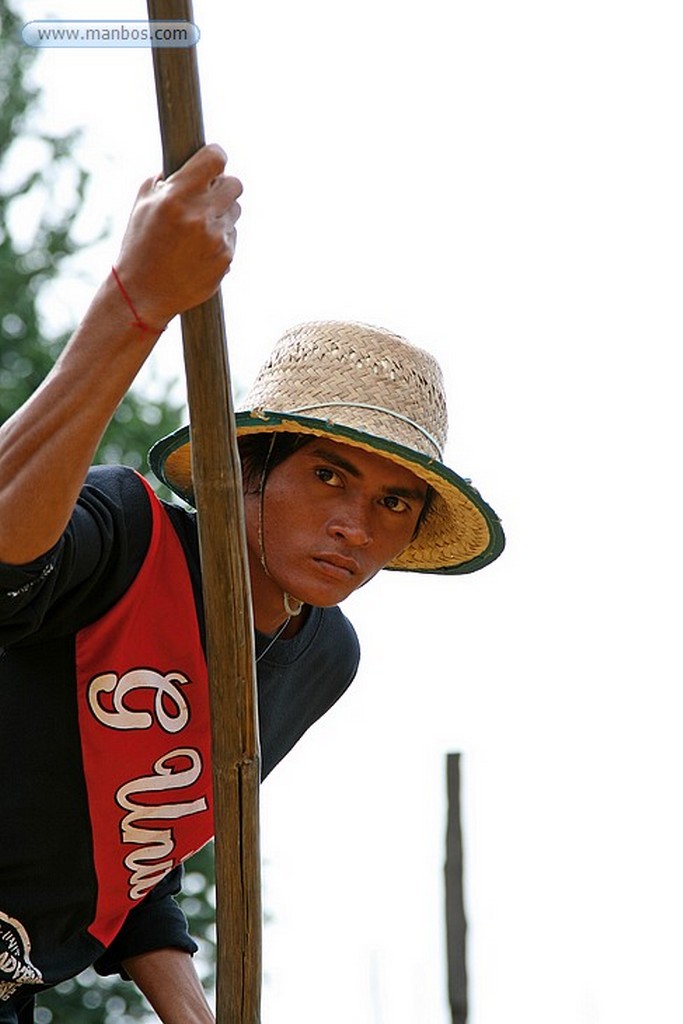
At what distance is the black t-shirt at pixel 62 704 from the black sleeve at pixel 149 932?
4.0 inches

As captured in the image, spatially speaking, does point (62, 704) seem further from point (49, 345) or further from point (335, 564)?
point (49, 345)

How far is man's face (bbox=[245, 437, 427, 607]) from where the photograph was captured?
6.54 feet

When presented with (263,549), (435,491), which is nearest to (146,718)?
(263,549)

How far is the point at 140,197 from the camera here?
58.0 inches

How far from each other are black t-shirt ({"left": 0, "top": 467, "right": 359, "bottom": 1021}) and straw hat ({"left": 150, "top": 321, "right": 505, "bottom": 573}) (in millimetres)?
198

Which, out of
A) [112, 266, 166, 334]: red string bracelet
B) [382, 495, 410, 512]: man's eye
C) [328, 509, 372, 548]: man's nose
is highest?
[112, 266, 166, 334]: red string bracelet

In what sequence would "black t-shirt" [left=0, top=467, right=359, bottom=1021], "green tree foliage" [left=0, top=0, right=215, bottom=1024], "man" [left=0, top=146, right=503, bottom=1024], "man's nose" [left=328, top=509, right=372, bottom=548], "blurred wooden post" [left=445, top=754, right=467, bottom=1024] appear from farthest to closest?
"green tree foliage" [left=0, top=0, right=215, bottom=1024] < "blurred wooden post" [left=445, top=754, right=467, bottom=1024] < "man's nose" [left=328, top=509, right=372, bottom=548] < "man" [left=0, top=146, right=503, bottom=1024] < "black t-shirt" [left=0, top=467, right=359, bottom=1021]

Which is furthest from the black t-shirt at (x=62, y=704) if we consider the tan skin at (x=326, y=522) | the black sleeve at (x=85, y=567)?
the tan skin at (x=326, y=522)

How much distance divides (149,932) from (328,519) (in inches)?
30.8

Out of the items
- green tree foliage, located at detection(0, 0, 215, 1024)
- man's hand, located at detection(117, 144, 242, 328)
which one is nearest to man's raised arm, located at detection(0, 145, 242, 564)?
man's hand, located at detection(117, 144, 242, 328)

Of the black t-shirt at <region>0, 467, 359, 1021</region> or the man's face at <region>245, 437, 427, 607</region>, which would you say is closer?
the black t-shirt at <region>0, 467, 359, 1021</region>

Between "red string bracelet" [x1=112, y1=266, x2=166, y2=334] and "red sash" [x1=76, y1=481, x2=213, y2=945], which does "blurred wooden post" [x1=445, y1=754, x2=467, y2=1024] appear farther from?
"red string bracelet" [x1=112, y1=266, x2=166, y2=334]

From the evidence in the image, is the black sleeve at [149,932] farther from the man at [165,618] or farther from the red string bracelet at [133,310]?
the red string bracelet at [133,310]

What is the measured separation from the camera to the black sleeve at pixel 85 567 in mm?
1579
